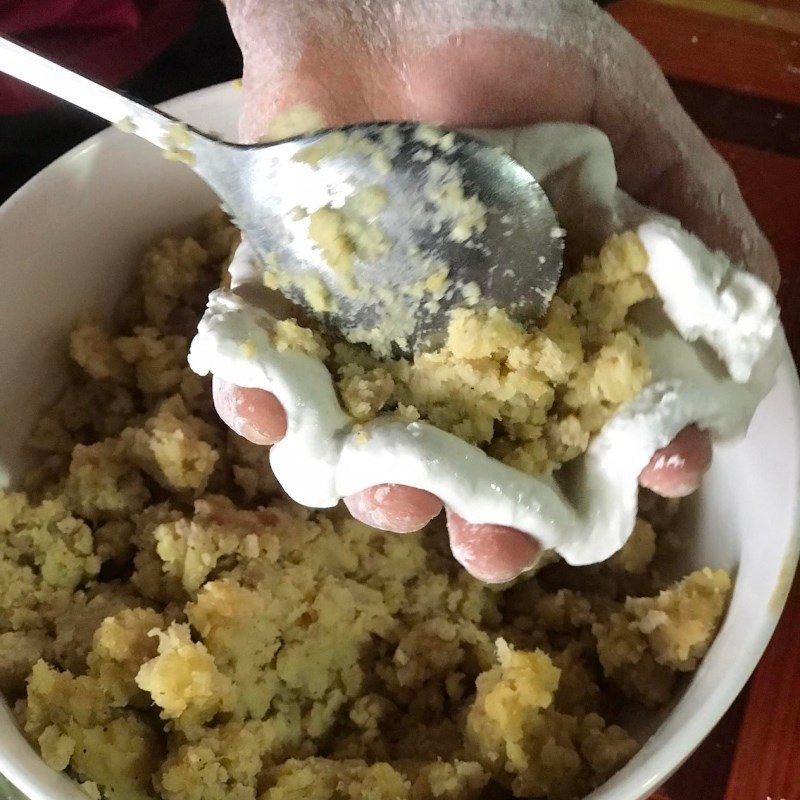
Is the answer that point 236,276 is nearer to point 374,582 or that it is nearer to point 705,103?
point 374,582

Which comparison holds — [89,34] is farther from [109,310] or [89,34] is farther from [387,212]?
[387,212]

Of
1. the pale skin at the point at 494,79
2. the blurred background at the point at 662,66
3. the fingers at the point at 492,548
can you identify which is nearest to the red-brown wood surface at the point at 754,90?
the blurred background at the point at 662,66

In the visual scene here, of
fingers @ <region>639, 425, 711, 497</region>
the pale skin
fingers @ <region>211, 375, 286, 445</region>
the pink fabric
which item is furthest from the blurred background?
fingers @ <region>211, 375, 286, 445</region>

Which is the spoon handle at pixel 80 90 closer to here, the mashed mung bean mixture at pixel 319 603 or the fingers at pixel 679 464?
the mashed mung bean mixture at pixel 319 603

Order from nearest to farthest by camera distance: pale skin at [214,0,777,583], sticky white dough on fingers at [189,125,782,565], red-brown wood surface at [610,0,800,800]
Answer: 1. sticky white dough on fingers at [189,125,782,565]
2. pale skin at [214,0,777,583]
3. red-brown wood surface at [610,0,800,800]

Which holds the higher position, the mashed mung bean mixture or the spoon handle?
the spoon handle

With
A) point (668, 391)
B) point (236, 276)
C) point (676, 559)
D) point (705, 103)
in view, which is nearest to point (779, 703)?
point (676, 559)

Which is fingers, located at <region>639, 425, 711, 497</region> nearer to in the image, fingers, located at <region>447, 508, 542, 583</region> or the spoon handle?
fingers, located at <region>447, 508, 542, 583</region>
